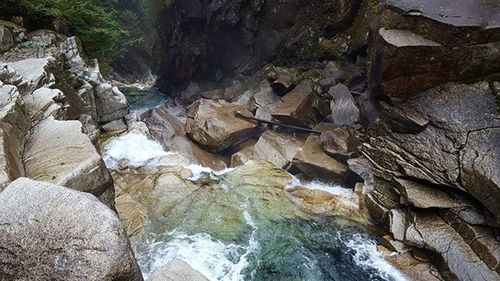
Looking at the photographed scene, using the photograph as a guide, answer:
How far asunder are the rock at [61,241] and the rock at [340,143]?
10419mm

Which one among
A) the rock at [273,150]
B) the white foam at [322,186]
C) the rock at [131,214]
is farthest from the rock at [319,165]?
the rock at [131,214]

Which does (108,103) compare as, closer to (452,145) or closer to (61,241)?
(61,241)

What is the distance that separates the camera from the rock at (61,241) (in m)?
3.13

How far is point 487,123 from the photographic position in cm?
837

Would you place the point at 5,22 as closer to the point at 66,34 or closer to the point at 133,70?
the point at 66,34

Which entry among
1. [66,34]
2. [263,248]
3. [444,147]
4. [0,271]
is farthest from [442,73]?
[66,34]

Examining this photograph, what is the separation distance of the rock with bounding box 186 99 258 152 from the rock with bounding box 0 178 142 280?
1172cm

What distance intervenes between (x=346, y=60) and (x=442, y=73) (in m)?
8.37

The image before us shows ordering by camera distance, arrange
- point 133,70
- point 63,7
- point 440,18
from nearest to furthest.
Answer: point 440,18 < point 63,7 < point 133,70

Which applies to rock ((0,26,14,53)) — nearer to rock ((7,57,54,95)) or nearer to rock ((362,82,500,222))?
rock ((7,57,54,95))

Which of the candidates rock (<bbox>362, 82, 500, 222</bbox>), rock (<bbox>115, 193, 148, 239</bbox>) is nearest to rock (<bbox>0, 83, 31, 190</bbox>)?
rock (<bbox>115, 193, 148, 239</bbox>)

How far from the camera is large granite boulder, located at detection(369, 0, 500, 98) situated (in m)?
8.77

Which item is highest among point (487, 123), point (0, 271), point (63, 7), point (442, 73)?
point (442, 73)

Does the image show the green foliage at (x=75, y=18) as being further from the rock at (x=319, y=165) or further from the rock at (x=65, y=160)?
the rock at (x=319, y=165)
